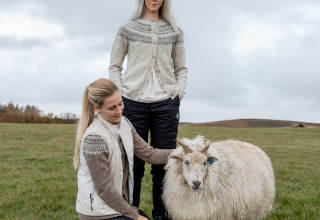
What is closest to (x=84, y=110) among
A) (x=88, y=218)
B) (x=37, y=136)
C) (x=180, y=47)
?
(x=88, y=218)

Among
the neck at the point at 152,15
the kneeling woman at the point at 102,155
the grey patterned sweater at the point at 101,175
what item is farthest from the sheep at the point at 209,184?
the neck at the point at 152,15

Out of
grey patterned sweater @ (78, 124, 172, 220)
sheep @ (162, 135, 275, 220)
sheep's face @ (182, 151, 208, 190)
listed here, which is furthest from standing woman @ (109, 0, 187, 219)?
grey patterned sweater @ (78, 124, 172, 220)

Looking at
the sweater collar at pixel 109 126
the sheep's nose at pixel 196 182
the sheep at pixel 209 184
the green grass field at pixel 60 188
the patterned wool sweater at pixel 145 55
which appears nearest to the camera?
the sweater collar at pixel 109 126

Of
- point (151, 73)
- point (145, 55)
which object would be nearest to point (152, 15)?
point (145, 55)

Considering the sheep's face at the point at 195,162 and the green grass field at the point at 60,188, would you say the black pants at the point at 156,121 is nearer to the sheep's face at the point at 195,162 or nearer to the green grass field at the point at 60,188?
the sheep's face at the point at 195,162

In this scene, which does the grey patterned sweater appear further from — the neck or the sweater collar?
the neck

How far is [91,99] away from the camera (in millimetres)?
3248

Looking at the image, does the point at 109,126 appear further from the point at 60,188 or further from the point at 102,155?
the point at 60,188

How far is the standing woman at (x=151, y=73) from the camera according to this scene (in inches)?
161

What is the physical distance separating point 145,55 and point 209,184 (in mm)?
1713

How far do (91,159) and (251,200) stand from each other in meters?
2.19

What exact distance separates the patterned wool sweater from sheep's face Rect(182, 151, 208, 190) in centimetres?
78

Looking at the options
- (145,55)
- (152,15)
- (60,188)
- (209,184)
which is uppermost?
(152,15)

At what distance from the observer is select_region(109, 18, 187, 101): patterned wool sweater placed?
13.4 ft
